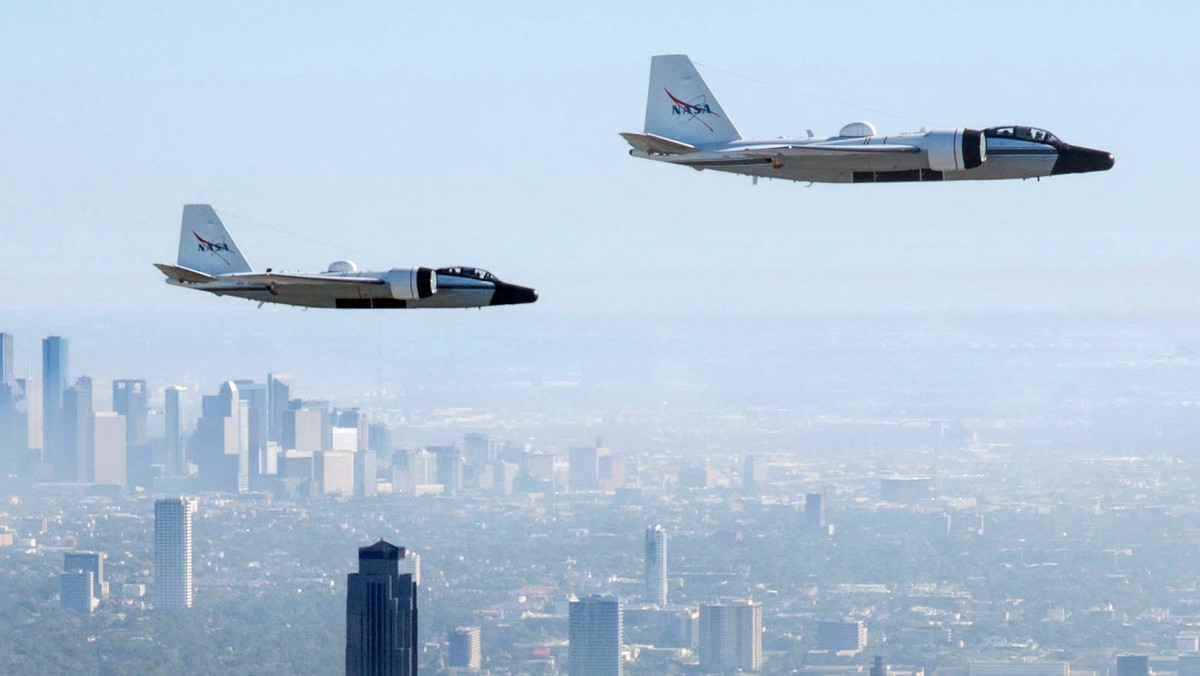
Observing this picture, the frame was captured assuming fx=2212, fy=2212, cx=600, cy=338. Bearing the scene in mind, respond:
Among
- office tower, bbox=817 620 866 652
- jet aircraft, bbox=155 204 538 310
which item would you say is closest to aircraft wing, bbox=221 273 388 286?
jet aircraft, bbox=155 204 538 310

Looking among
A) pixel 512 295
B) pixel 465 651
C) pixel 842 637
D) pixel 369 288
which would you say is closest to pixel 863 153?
pixel 512 295

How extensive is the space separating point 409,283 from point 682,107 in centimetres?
834

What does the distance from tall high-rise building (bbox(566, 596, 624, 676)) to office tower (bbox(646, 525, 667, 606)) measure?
17276mm

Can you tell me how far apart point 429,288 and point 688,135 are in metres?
7.97

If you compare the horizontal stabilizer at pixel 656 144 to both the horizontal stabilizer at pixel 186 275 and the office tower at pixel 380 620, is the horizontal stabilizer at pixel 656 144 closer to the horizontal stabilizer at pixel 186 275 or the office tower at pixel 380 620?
the horizontal stabilizer at pixel 186 275

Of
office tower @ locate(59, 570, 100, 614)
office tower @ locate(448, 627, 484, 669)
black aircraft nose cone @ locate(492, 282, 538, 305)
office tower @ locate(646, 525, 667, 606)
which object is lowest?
office tower @ locate(448, 627, 484, 669)

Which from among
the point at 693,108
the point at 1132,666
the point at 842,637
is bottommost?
the point at 1132,666

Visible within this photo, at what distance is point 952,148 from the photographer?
51.4 m

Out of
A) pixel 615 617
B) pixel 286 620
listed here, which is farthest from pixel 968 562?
pixel 286 620

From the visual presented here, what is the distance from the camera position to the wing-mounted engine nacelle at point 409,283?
5631cm

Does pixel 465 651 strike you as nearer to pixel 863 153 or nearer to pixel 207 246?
pixel 207 246

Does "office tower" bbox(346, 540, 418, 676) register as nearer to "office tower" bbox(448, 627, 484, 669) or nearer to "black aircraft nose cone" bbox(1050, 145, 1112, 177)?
"office tower" bbox(448, 627, 484, 669)

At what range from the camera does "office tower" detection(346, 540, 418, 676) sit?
133 metres

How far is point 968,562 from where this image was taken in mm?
194750
